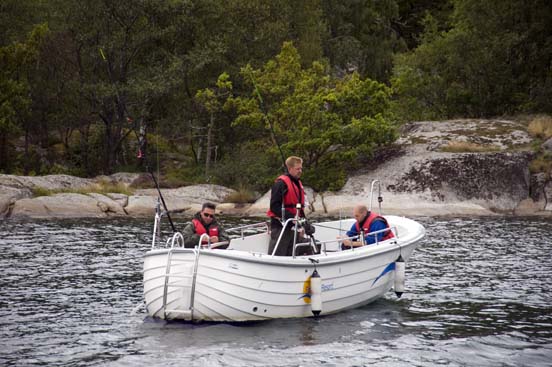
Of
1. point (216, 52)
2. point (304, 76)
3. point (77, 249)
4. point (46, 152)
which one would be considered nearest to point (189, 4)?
point (216, 52)

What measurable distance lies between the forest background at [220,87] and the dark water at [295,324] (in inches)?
663

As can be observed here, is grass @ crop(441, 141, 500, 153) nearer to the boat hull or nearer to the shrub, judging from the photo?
the shrub

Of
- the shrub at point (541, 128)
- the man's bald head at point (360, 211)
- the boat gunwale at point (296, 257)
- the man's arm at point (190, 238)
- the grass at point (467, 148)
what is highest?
the shrub at point (541, 128)

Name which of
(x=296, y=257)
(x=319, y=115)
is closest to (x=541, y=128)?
(x=319, y=115)

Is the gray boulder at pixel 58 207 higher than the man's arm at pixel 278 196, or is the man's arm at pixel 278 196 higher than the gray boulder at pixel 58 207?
the man's arm at pixel 278 196

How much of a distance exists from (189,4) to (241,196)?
10.8 meters

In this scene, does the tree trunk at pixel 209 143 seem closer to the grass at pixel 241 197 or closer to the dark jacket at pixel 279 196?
the grass at pixel 241 197

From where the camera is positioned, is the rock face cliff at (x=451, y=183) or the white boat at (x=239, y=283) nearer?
the white boat at (x=239, y=283)

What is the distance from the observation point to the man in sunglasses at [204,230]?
12.7 meters

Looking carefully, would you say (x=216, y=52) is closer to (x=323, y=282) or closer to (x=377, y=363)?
(x=323, y=282)

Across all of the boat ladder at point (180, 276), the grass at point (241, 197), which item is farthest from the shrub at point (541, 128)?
the boat ladder at point (180, 276)

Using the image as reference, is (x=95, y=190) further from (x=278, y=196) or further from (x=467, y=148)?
(x=278, y=196)

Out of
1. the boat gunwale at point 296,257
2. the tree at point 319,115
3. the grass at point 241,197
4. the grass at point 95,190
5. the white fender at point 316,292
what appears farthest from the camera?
the tree at point 319,115

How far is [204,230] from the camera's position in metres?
12.8
